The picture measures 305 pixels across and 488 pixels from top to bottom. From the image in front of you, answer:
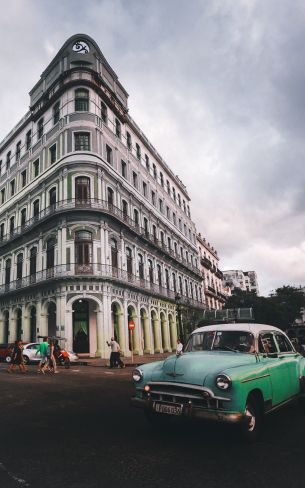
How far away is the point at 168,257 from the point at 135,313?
10.5 m

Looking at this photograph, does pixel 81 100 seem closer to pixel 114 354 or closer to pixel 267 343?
pixel 114 354

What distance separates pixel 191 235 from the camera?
161ft

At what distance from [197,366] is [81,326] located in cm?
2040

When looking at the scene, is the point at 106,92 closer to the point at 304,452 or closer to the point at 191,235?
the point at 191,235

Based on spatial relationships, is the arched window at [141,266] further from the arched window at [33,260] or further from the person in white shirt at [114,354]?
the person in white shirt at [114,354]

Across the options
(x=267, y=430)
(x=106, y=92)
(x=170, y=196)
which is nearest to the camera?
(x=267, y=430)

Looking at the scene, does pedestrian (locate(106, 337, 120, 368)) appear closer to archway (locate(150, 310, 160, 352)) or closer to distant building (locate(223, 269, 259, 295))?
archway (locate(150, 310, 160, 352))

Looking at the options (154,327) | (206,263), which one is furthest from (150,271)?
(206,263)

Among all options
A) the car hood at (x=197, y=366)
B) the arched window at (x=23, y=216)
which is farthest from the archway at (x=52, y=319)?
the car hood at (x=197, y=366)

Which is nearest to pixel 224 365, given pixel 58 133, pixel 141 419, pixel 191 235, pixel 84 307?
pixel 141 419

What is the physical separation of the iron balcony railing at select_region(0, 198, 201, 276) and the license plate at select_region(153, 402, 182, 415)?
2056cm

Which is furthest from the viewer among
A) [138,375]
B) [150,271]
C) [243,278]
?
[243,278]

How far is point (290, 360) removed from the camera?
6.16 m

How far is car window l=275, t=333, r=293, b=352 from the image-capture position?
6.29m
